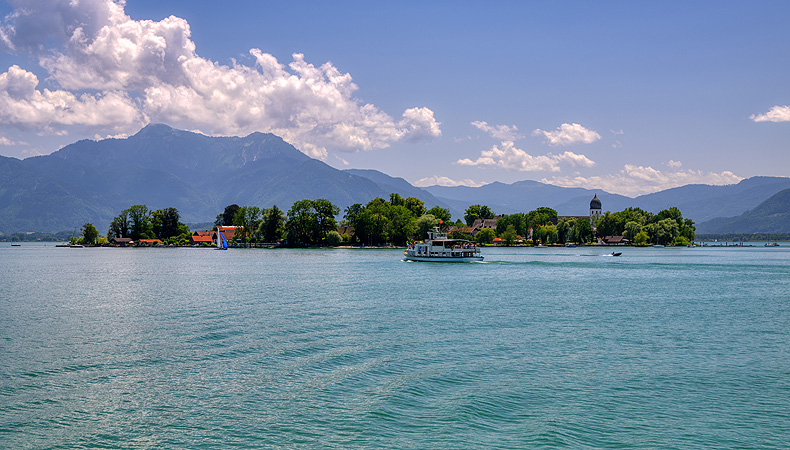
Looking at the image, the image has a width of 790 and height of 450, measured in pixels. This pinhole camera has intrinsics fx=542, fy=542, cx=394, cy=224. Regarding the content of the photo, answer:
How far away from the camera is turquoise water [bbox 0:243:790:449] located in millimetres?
16375

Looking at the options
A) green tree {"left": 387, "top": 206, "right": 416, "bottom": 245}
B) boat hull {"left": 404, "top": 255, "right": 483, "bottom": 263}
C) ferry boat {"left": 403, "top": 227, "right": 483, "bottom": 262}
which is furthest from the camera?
green tree {"left": 387, "top": 206, "right": 416, "bottom": 245}

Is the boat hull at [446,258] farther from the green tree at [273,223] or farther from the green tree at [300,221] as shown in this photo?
the green tree at [273,223]

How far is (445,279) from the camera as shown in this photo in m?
72.9

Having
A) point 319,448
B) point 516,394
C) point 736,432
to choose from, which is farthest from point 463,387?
point 736,432

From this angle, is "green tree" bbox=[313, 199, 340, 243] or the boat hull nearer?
the boat hull

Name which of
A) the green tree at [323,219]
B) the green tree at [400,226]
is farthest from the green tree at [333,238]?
the green tree at [400,226]

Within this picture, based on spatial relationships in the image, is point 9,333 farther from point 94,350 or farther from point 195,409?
point 195,409

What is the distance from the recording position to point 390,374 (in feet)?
73.9

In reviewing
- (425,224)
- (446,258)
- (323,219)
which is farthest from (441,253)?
(323,219)

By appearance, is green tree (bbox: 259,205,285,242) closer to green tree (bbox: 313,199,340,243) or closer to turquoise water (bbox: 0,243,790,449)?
green tree (bbox: 313,199,340,243)

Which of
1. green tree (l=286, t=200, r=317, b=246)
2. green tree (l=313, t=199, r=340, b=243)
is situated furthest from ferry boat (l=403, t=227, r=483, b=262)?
green tree (l=286, t=200, r=317, b=246)

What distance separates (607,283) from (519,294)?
19104 millimetres

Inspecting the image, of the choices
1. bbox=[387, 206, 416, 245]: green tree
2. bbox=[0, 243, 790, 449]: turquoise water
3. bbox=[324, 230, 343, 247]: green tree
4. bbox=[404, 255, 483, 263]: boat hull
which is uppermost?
bbox=[387, 206, 416, 245]: green tree

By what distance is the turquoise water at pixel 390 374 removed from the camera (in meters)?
16.4
